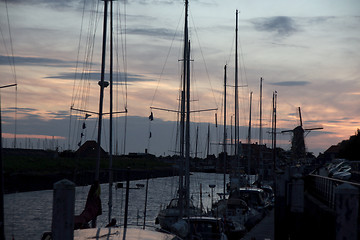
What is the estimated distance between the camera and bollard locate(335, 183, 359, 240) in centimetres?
1097

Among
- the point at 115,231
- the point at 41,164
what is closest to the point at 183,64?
the point at 115,231

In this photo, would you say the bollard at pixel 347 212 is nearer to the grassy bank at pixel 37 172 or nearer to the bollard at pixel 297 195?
the bollard at pixel 297 195

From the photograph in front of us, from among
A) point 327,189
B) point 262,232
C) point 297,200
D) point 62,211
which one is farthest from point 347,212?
point 262,232

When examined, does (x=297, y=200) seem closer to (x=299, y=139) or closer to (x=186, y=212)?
(x=186, y=212)

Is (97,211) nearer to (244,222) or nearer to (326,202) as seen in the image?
(326,202)

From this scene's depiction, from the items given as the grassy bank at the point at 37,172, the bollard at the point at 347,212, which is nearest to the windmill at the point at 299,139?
the grassy bank at the point at 37,172

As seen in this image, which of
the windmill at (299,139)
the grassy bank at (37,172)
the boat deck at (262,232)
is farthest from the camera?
the windmill at (299,139)

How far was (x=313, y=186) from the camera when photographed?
27.9m

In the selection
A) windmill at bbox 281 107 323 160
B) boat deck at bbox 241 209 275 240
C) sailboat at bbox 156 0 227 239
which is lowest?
boat deck at bbox 241 209 275 240

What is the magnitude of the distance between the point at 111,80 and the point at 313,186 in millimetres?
15387

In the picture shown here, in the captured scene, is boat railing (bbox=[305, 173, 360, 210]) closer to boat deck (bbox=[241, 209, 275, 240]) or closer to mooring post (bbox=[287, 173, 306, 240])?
mooring post (bbox=[287, 173, 306, 240])

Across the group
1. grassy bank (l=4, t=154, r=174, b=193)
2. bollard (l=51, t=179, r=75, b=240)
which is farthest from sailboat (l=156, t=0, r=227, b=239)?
grassy bank (l=4, t=154, r=174, b=193)

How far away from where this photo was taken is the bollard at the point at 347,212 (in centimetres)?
1097

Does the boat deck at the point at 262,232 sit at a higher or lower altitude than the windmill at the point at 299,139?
lower
